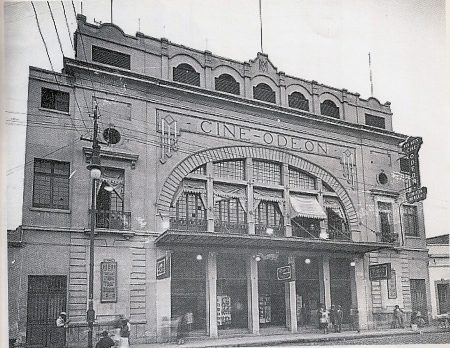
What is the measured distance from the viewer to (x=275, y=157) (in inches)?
350

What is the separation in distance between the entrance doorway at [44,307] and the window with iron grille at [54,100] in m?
2.20

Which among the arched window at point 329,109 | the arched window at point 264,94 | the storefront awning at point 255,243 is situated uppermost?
the arched window at point 264,94

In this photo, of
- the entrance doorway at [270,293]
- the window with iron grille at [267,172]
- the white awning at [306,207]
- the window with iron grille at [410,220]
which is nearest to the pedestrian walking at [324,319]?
the entrance doorway at [270,293]

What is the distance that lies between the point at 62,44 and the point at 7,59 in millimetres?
838

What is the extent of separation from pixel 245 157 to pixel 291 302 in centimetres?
228

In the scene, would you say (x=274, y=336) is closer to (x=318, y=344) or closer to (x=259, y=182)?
(x=318, y=344)

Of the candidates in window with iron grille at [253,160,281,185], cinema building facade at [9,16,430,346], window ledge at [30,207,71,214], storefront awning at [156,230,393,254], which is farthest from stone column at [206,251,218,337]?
window ledge at [30,207,71,214]

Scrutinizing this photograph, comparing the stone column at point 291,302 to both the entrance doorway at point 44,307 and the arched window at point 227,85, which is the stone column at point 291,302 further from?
the entrance doorway at point 44,307

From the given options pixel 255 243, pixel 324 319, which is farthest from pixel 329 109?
pixel 324 319

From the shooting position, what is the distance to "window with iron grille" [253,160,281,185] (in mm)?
8844

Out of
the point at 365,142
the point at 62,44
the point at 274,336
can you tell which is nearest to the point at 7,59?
the point at 62,44

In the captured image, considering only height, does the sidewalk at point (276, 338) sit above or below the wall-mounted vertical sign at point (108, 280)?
below

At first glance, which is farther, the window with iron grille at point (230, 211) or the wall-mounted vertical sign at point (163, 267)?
the window with iron grille at point (230, 211)

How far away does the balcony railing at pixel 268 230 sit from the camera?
8.73 meters
